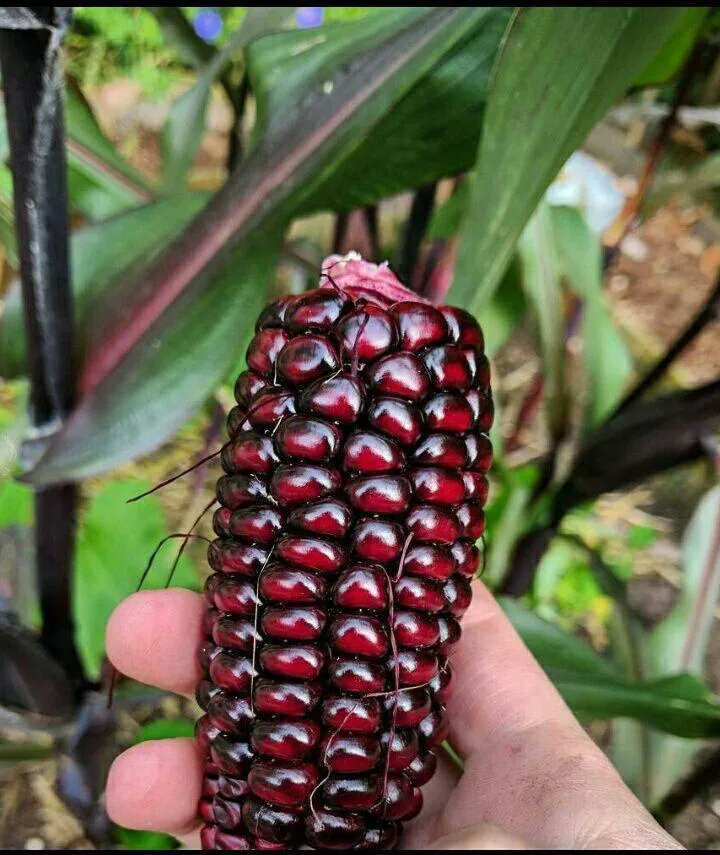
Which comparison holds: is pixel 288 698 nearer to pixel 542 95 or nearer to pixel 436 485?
pixel 436 485

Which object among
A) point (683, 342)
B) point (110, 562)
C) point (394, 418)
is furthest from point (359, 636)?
A: point (683, 342)

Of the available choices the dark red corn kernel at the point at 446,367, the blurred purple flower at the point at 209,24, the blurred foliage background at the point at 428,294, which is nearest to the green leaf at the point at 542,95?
the blurred foliage background at the point at 428,294

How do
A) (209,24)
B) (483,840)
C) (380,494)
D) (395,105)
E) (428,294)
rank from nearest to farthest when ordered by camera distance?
(483,840) < (380,494) < (395,105) < (428,294) < (209,24)

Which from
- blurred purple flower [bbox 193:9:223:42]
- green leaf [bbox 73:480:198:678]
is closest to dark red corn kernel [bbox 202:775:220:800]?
green leaf [bbox 73:480:198:678]

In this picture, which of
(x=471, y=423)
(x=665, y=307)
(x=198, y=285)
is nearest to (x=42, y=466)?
(x=198, y=285)

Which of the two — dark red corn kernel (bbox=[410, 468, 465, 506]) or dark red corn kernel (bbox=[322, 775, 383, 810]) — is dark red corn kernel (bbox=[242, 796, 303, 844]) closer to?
dark red corn kernel (bbox=[322, 775, 383, 810])
